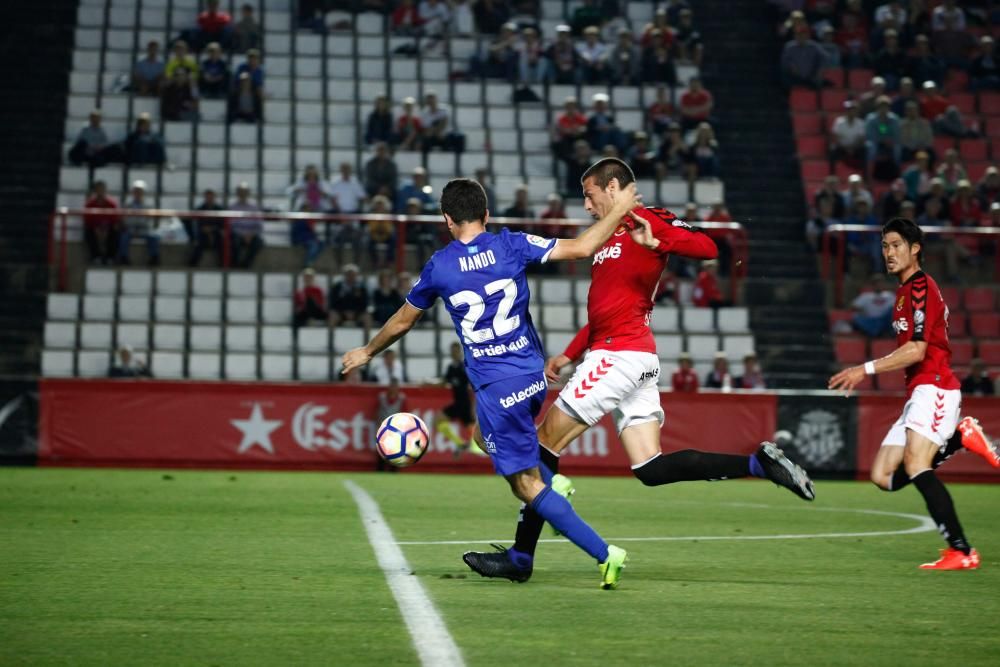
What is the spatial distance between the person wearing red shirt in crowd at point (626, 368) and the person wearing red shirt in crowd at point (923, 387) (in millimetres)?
1349

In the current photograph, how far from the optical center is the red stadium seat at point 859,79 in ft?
93.9

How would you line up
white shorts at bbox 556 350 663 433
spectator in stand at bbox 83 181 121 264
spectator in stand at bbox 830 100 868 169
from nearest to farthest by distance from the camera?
1. white shorts at bbox 556 350 663 433
2. spectator in stand at bbox 83 181 121 264
3. spectator in stand at bbox 830 100 868 169

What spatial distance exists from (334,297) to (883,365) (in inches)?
574

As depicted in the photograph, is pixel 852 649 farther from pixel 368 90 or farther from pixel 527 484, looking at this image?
pixel 368 90

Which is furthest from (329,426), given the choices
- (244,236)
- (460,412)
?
(244,236)

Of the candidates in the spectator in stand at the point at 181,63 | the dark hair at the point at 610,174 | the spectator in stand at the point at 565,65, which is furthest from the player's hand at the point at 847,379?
the spectator in stand at the point at 565,65

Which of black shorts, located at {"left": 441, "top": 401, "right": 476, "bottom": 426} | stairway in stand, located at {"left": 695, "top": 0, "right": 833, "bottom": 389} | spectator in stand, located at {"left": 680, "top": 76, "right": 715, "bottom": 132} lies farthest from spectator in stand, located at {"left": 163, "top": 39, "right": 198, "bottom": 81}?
stairway in stand, located at {"left": 695, "top": 0, "right": 833, "bottom": 389}

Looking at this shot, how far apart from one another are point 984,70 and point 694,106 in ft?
20.6

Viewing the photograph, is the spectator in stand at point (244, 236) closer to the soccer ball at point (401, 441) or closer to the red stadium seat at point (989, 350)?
the red stadium seat at point (989, 350)

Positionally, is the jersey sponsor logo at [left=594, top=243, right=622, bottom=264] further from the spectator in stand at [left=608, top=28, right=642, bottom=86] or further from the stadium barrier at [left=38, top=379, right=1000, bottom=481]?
the spectator in stand at [left=608, top=28, right=642, bottom=86]

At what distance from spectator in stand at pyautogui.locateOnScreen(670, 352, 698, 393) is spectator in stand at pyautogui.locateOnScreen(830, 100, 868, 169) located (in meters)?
6.69

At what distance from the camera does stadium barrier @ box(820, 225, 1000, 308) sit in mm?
24297

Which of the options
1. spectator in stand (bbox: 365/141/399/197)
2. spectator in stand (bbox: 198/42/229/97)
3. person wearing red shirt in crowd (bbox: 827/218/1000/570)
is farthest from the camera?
spectator in stand (bbox: 198/42/229/97)

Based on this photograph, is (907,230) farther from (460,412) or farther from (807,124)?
(807,124)
